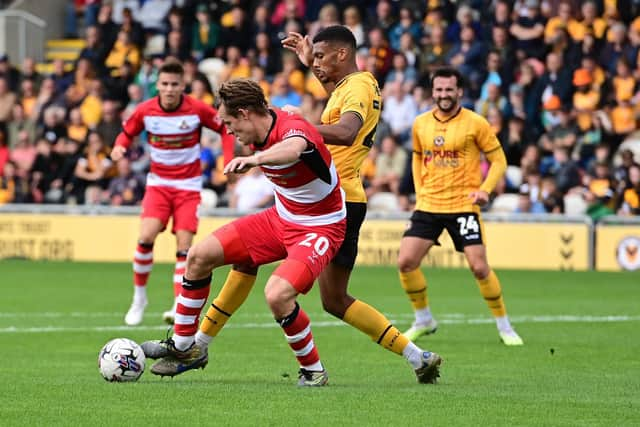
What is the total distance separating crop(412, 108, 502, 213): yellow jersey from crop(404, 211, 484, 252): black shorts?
Answer: 6 centimetres

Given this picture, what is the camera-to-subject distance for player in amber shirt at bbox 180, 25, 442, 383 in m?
9.44

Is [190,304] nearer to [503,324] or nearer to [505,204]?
[503,324]

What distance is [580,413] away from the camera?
8039 mm

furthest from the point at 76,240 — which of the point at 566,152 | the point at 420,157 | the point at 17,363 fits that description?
the point at 17,363

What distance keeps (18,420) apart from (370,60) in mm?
18842

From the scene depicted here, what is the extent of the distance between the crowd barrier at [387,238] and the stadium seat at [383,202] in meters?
1.03

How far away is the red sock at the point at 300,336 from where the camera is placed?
8977 millimetres

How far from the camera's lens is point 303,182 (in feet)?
29.1

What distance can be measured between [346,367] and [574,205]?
12874 millimetres

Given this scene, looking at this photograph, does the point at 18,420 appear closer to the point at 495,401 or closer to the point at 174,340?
the point at 174,340

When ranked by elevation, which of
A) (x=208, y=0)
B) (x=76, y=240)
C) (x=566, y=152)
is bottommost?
(x=76, y=240)

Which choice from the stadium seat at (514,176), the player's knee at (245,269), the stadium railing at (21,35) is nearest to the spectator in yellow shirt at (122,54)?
the stadium railing at (21,35)

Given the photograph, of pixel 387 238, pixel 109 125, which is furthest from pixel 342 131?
pixel 109 125

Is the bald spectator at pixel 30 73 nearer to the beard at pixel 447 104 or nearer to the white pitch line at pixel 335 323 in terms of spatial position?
the white pitch line at pixel 335 323
